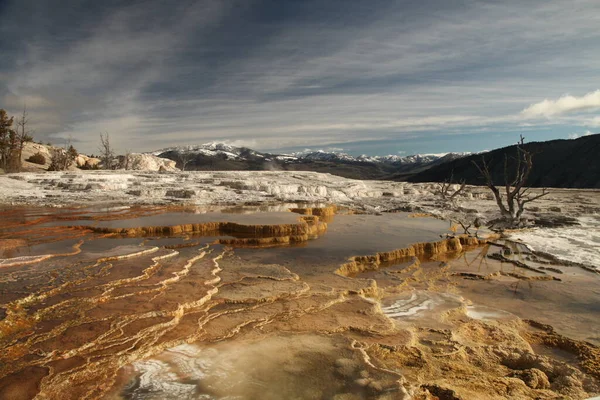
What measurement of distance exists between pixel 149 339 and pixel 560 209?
631 inches

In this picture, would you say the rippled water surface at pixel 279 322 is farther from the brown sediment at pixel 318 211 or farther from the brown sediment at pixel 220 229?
the brown sediment at pixel 318 211

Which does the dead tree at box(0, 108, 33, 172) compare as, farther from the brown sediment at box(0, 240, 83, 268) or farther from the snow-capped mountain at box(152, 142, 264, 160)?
the snow-capped mountain at box(152, 142, 264, 160)

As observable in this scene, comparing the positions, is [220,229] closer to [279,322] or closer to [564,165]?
[279,322]

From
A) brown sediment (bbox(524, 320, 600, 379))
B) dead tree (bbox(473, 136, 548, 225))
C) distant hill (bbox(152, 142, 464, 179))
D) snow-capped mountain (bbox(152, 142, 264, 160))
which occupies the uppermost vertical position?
snow-capped mountain (bbox(152, 142, 264, 160))

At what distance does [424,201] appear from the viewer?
17.6 meters

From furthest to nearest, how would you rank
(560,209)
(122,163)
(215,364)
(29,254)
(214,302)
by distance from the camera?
1. (122,163)
2. (560,209)
3. (29,254)
4. (214,302)
5. (215,364)

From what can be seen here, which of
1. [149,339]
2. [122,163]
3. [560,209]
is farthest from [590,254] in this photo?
[122,163]

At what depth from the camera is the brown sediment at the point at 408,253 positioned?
6.80 m

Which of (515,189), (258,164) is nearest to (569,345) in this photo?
(515,189)

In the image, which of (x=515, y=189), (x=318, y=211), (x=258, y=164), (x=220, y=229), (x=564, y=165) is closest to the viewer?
(x=220, y=229)

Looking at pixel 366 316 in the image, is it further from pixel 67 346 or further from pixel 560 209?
pixel 560 209

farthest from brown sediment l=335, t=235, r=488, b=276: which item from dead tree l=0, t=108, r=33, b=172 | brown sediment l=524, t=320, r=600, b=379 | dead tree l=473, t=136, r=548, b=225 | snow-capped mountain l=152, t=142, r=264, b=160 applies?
snow-capped mountain l=152, t=142, r=264, b=160

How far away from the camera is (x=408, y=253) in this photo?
8.00 metres

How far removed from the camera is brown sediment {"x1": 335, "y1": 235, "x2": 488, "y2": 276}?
6.80 m
